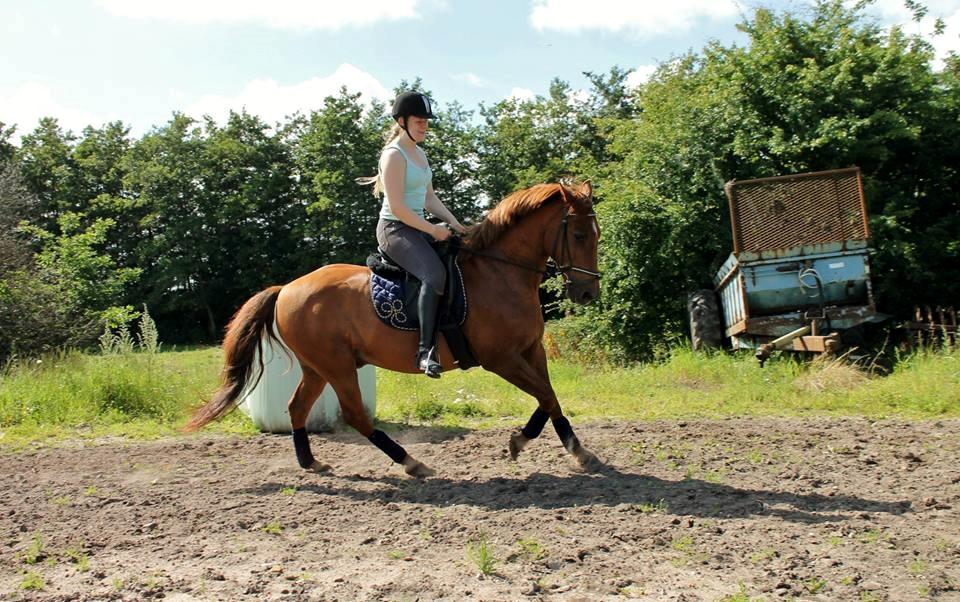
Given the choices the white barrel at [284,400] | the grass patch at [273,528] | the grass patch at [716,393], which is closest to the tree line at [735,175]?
the grass patch at [716,393]

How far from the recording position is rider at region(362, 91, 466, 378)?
21.3 ft

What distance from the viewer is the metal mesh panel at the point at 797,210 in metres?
12.4

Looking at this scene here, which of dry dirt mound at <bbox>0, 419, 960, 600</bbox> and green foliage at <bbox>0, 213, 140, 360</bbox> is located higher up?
green foliage at <bbox>0, 213, 140, 360</bbox>

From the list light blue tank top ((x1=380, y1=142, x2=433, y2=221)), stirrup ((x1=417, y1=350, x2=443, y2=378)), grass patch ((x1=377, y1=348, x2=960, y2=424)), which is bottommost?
grass patch ((x1=377, y1=348, x2=960, y2=424))

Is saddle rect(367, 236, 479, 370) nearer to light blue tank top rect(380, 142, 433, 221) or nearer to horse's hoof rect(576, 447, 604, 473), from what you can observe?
light blue tank top rect(380, 142, 433, 221)

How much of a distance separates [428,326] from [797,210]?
27.3ft

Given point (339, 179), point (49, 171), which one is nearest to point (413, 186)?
point (339, 179)

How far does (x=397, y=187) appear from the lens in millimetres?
6527

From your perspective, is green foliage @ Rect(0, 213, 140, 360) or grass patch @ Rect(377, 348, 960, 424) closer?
grass patch @ Rect(377, 348, 960, 424)

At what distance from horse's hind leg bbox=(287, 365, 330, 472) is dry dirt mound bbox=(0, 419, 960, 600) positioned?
0.53ft

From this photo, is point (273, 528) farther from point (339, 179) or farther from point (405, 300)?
point (339, 179)

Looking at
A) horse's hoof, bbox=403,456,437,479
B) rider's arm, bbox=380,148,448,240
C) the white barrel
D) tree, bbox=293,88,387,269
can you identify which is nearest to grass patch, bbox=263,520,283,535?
horse's hoof, bbox=403,456,437,479

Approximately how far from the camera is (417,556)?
4.61m

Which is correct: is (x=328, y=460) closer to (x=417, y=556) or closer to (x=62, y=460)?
(x=62, y=460)
